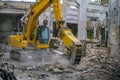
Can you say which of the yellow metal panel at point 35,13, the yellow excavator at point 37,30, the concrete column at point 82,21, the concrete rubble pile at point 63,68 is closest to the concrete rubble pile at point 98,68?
the concrete rubble pile at point 63,68

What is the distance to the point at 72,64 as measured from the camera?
13539mm

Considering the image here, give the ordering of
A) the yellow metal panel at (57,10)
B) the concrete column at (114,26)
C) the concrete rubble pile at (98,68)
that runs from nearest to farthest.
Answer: the concrete rubble pile at (98,68) → the concrete column at (114,26) → the yellow metal panel at (57,10)

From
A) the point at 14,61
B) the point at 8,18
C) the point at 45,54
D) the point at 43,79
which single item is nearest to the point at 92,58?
the point at 45,54

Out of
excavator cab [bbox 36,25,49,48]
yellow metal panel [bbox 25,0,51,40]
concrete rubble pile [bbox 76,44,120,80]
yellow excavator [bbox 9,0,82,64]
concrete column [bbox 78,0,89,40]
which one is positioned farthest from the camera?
concrete column [bbox 78,0,89,40]

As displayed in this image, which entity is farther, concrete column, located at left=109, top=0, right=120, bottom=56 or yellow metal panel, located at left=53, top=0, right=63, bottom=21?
yellow metal panel, located at left=53, top=0, right=63, bottom=21

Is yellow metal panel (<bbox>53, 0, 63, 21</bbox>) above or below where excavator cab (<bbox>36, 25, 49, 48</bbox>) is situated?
above

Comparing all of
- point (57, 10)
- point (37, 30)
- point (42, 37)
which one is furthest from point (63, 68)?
point (37, 30)

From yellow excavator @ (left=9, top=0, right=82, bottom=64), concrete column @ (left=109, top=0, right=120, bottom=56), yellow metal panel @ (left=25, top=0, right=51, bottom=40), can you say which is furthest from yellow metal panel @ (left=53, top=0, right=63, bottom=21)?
concrete column @ (left=109, top=0, right=120, bottom=56)

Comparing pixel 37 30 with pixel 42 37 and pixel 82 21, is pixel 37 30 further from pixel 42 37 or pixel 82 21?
pixel 82 21

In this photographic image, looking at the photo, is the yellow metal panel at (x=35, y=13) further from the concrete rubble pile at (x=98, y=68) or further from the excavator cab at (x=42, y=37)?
the concrete rubble pile at (x=98, y=68)

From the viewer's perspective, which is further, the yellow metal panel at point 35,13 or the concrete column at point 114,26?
the yellow metal panel at point 35,13

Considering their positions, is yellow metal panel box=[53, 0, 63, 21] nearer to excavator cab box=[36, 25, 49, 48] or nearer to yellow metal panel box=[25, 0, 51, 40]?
yellow metal panel box=[25, 0, 51, 40]

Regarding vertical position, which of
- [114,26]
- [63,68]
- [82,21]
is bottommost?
[63,68]

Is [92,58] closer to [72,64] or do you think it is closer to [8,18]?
[72,64]
